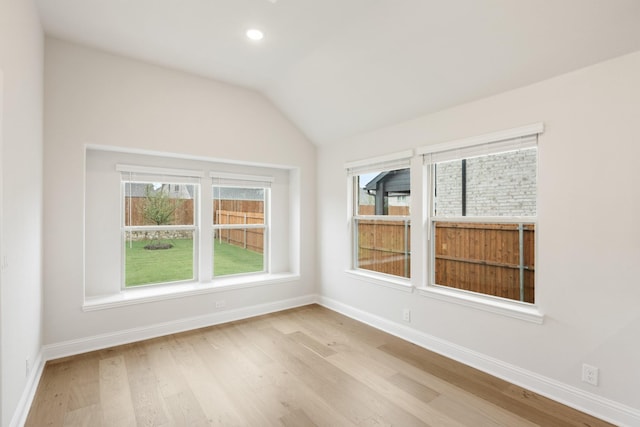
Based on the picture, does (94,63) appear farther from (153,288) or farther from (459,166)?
(459,166)

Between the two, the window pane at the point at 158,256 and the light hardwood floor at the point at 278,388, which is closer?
the light hardwood floor at the point at 278,388

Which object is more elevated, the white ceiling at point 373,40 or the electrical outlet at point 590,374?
the white ceiling at point 373,40

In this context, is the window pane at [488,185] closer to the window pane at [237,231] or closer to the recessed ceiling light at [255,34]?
the recessed ceiling light at [255,34]

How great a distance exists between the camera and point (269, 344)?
3.41m

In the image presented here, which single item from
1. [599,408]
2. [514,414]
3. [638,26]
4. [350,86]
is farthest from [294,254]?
[638,26]

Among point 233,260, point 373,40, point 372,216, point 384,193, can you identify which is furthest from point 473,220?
point 233,260

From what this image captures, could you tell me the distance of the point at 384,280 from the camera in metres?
3.81

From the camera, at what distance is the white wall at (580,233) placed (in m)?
2.12

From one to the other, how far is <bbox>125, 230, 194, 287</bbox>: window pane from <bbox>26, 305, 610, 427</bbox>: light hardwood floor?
2.71 ft

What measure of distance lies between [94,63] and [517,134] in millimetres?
4022

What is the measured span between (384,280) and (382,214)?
83 centimetres

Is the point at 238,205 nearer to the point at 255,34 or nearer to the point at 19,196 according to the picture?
the point at 255,34

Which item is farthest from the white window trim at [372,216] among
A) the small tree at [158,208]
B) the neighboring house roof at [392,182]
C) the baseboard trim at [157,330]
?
the small tree at [158,208]

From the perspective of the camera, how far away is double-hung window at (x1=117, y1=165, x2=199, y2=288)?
147 inches
